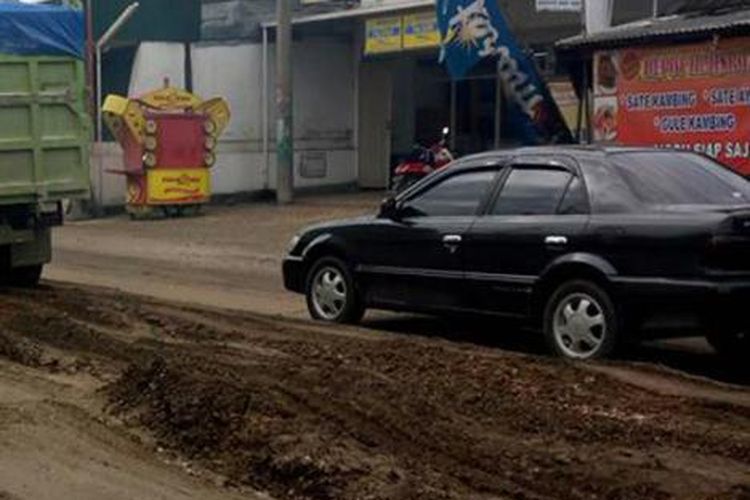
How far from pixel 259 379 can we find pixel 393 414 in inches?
47.3

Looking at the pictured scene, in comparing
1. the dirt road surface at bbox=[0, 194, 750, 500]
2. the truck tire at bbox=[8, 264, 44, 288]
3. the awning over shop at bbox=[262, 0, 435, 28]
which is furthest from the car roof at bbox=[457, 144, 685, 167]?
the awning over shop at bbox=[262, 0, 435, 28]

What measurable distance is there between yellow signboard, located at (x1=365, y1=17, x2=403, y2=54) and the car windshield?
15865mm

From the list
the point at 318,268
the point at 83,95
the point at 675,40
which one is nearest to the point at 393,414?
the point at 318,268

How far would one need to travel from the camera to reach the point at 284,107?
2620 cm

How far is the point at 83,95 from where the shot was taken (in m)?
14.0

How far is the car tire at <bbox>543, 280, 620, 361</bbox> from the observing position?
28.9ft

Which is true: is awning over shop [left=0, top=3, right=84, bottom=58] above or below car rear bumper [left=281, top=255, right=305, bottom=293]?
above

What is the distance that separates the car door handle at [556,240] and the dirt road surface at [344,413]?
83 centimetres

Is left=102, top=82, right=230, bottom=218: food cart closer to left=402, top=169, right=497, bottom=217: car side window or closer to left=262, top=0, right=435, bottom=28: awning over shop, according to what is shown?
left=262, top=0, right=435, bottom=28: awning over shop

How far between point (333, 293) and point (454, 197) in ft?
5.01

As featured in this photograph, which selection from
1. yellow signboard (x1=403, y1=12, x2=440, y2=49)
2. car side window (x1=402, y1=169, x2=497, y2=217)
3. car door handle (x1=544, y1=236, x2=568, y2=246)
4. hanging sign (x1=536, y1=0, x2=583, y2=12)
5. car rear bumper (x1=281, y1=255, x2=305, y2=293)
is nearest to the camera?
car door handle (x1=544, y1=236, x2=568, y2=246)

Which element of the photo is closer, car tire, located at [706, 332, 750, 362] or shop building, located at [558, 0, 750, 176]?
car tire, located at [706, 332, 750, 362]

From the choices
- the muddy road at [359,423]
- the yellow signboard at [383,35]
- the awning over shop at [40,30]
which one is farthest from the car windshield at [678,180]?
the yellow signboard at [383,35]

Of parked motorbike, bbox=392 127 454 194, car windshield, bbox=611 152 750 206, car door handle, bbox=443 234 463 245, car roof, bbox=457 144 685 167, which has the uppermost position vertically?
car roof, bbox=457 144 685 167
